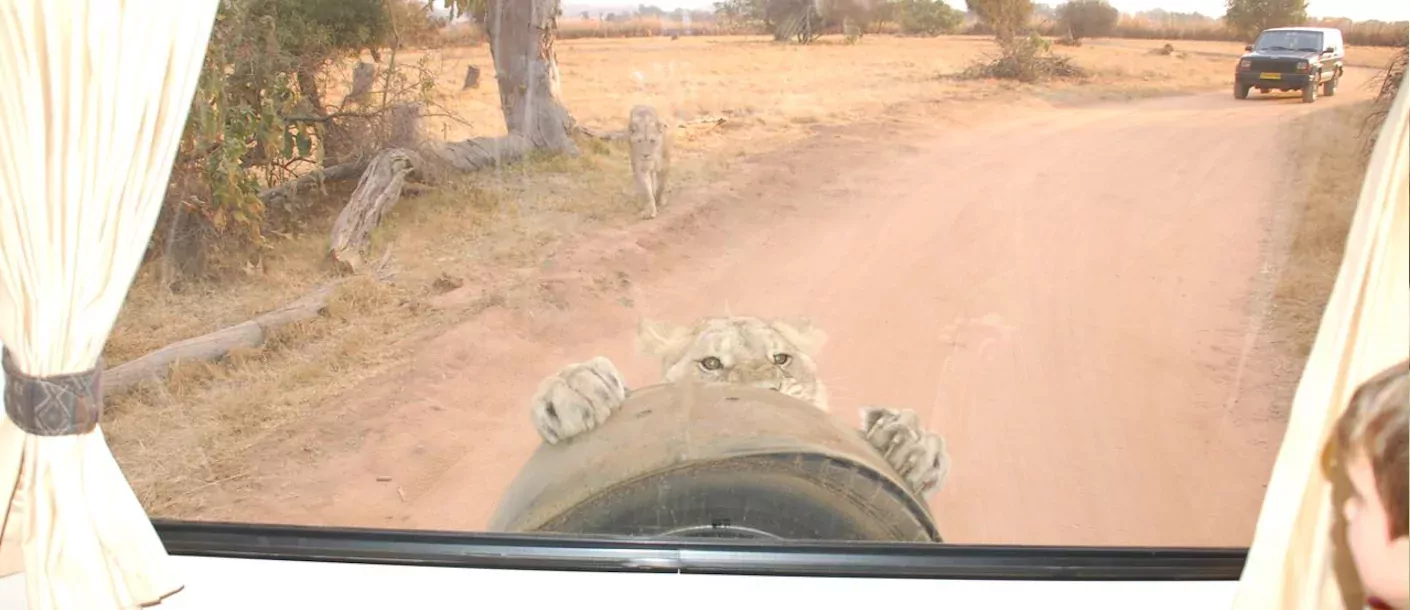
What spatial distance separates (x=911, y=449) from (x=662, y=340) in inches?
20.3

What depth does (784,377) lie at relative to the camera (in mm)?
1692

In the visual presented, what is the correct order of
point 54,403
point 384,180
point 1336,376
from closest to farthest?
point 1336,376
point 54,403
point 384,180

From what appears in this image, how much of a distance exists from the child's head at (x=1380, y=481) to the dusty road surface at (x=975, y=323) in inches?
17.9

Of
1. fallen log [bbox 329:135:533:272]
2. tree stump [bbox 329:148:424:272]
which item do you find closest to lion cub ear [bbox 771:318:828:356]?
fallen log [bbox 329:135:533:272]

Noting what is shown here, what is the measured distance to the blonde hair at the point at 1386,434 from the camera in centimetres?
106

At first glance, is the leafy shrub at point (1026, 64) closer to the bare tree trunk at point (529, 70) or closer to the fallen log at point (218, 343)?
the bare tree trunk at point (529, 70)

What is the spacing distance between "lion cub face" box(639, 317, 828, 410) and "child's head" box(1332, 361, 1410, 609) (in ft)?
2.71

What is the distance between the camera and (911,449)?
1.63 meters

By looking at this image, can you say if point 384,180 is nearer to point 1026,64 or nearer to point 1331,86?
point 1026,64

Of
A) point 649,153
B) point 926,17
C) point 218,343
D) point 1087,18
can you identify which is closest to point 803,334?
point 649,153

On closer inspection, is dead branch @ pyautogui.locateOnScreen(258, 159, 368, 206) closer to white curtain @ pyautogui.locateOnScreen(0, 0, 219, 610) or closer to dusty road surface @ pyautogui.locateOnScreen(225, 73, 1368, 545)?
white curtain @ pyautogui.locateOnScreen(0, 0, 219, 610)

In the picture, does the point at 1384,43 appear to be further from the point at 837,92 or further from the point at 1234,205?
the point at 837,92

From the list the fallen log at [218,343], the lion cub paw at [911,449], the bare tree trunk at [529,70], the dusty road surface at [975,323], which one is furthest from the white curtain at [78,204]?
the lion cub paw at [911,449]

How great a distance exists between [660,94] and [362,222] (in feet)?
1.95
